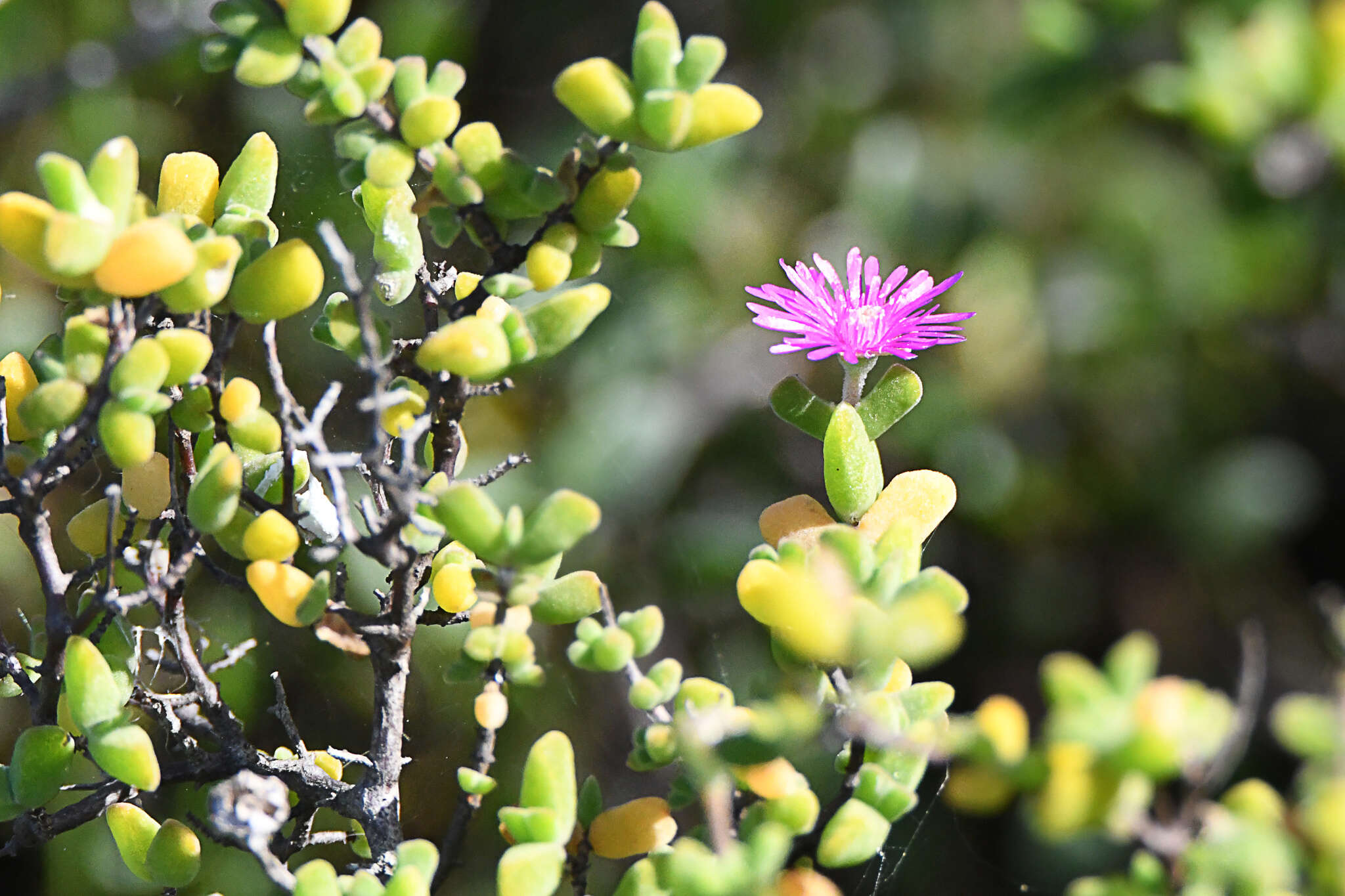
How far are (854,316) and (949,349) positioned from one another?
716 millimetres

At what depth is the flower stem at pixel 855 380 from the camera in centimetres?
43

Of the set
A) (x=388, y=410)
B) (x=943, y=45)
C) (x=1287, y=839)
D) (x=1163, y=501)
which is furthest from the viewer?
(x=943, y=45)

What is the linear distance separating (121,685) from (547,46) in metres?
1.07

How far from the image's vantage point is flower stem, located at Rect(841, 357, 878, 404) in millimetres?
426

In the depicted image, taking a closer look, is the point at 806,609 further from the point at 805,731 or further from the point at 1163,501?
the point at 1163,501

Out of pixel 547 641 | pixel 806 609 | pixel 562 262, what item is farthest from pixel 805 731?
pixel 547 641

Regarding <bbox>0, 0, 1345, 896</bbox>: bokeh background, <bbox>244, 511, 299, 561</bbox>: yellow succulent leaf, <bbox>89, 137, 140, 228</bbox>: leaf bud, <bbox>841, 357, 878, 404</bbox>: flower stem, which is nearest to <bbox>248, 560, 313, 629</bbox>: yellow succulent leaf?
<bbox>244, 511, 299, 561</bbox>: yellow succulent leaf

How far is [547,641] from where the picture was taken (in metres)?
0.91

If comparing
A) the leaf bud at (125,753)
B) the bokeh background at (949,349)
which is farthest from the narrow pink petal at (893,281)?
the bokeh background at (949,349)

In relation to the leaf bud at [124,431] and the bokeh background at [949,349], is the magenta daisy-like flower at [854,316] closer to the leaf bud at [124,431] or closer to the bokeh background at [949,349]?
the leaf bud at [124,431]

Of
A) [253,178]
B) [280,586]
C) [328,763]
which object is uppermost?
[253,178]

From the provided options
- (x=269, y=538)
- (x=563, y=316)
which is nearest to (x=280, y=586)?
(x=269, y=538)

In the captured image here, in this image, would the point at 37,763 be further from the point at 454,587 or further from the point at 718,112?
the point at 718,112

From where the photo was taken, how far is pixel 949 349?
3.67ft
